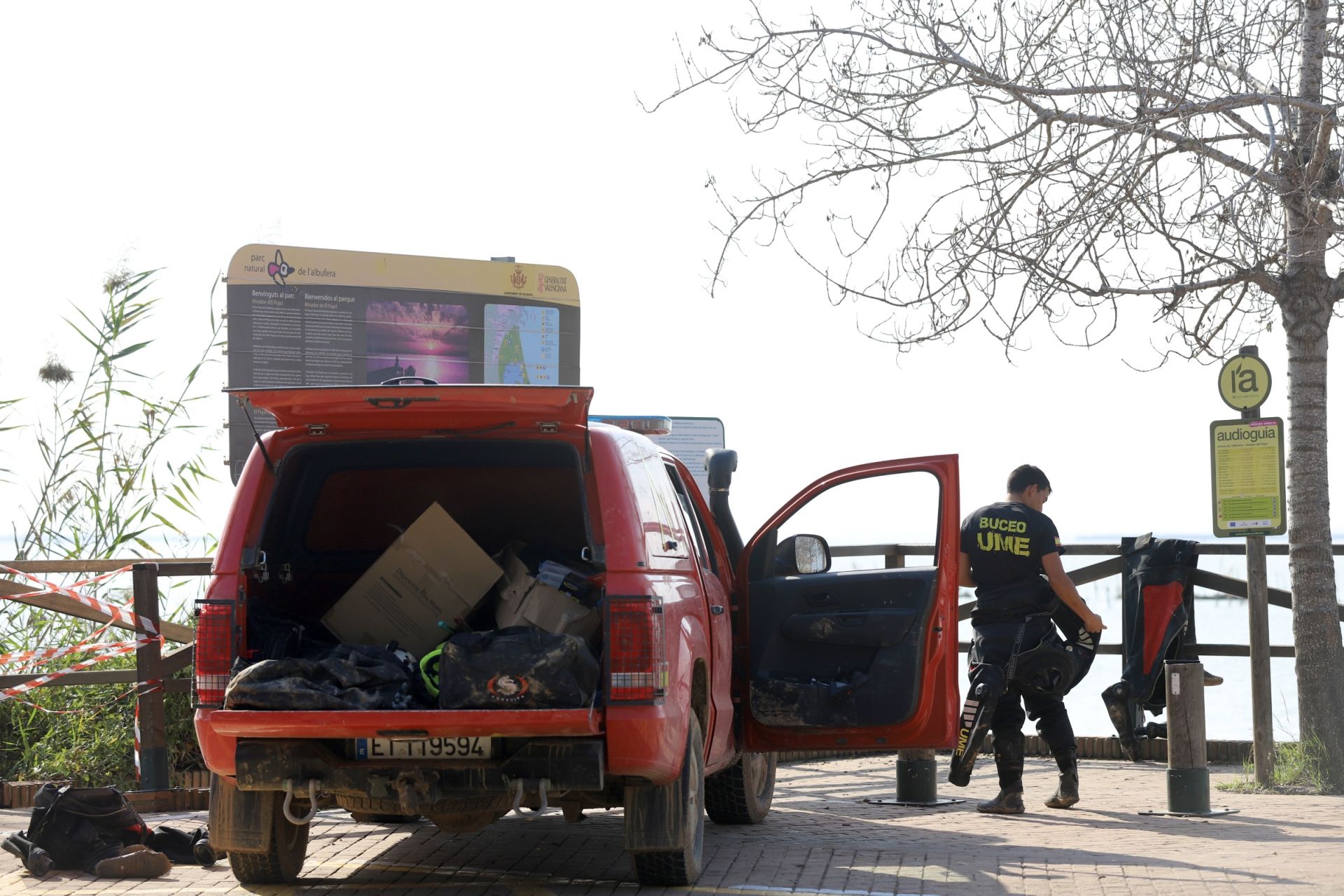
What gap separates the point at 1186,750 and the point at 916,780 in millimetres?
1565

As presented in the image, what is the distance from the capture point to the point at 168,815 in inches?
336

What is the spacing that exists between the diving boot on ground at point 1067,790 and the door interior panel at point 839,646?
2.26 meters

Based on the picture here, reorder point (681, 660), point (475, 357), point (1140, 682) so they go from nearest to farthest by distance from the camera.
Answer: point (681, 660) < point (1140, 682) < point (475, 357)

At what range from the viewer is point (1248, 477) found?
380 inches

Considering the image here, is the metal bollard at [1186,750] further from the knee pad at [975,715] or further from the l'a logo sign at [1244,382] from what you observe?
the l'a logo sign at [1244,382]

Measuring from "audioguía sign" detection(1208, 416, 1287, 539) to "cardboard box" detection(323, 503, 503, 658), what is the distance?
209 inches

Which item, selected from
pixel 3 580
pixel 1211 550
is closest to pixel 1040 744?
pixel 1211 550

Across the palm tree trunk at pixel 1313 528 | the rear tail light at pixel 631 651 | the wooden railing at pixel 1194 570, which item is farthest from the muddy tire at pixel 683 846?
the palm tree trunk at pixel 1313 528

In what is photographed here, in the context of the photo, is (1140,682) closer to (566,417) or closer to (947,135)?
(947,135)

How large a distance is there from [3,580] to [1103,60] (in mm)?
7287

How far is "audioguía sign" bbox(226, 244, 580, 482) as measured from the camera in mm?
11438

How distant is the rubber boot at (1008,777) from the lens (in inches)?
346

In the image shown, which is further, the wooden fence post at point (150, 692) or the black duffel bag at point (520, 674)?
the wooden fence post at point (150, 692)

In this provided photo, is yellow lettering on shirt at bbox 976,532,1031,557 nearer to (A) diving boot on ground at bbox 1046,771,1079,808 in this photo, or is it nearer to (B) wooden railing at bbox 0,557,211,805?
(A) diving boot on ground at bbox 1046,771,1079,808
